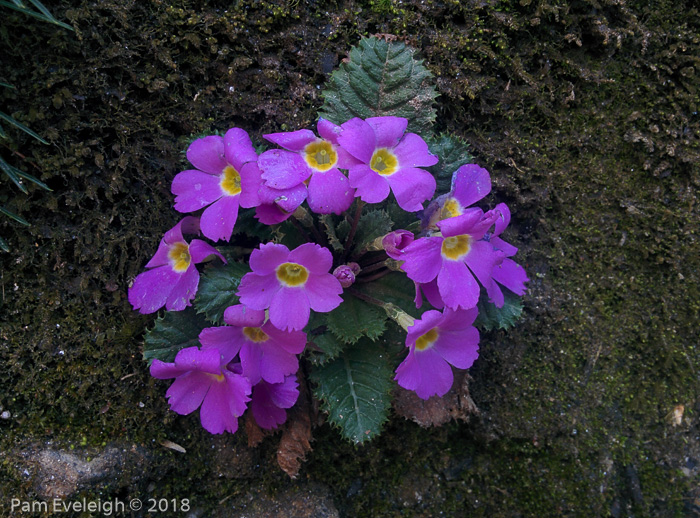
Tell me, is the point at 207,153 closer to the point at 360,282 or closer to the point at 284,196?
the point at 284,196

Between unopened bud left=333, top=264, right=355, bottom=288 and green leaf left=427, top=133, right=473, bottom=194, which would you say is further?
green leaf left=427, top=133, right=473, bottom=194

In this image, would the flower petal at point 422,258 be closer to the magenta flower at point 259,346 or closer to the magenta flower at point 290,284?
the magenta flower at point 290,284

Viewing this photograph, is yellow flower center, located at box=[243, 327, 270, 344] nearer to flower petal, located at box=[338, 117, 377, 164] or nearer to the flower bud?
the flower bud

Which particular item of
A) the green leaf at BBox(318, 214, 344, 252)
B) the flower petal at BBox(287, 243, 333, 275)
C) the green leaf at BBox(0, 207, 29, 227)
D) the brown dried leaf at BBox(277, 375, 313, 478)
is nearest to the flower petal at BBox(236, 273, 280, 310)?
the flower petal at BBox(287, 243, 333, 275)

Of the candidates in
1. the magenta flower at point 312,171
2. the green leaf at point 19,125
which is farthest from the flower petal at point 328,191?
the green leaf at point 19,125

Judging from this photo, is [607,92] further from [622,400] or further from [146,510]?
[146,510]

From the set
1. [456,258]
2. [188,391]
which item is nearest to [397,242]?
[456,258]
